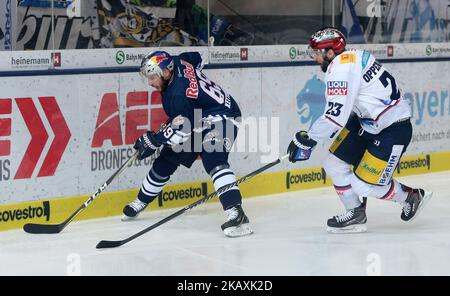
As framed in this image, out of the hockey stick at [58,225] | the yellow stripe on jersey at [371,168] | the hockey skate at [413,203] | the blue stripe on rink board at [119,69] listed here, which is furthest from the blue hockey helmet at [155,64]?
the hockey skate at [413,203]

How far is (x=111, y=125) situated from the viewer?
6445 millimetres

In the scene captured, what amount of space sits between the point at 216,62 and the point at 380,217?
149 centimetres

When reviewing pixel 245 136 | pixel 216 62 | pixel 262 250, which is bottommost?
pixel 262 250

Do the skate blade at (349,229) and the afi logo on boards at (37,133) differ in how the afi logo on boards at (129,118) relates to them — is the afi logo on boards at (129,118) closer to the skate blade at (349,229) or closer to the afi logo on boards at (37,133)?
the afi logo on boards at (37,133)

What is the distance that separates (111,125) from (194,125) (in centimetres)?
68

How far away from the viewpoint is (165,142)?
5.85 m

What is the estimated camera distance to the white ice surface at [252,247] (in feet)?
16.8

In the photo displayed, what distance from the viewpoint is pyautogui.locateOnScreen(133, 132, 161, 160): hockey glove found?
5.89m

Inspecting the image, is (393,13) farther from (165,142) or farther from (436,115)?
(165,142)

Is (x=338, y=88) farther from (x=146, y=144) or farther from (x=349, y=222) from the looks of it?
(x=146, y=144)

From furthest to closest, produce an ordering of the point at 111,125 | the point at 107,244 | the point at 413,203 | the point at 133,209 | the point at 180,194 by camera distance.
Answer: the point at 180,194, the point at 111,125, the point at 133,209, the point at 413,203, the point at 107,244

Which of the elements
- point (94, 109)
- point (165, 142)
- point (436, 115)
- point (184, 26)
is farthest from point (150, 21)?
point (436, 115)

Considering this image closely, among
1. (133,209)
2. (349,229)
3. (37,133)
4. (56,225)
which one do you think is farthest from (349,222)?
(37,133)

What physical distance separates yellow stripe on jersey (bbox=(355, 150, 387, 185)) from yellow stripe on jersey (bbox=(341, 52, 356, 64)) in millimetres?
518
